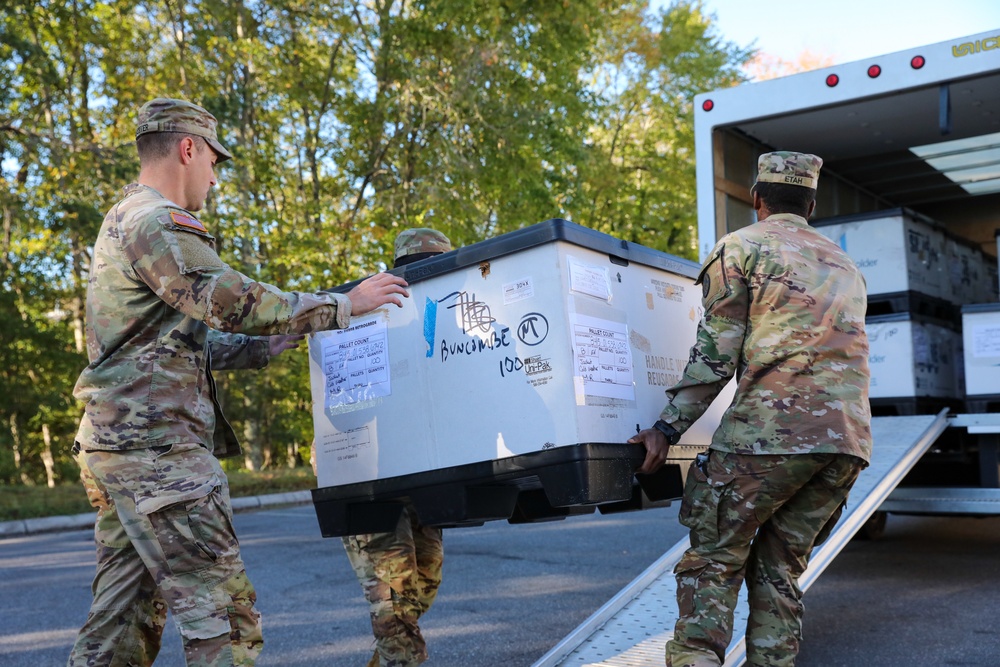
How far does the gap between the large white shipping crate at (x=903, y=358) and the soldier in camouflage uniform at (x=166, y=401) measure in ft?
13.4

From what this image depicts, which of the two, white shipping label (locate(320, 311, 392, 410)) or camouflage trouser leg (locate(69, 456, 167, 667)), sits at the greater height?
A: white shipping label (locate(320, 311, 392, 410))

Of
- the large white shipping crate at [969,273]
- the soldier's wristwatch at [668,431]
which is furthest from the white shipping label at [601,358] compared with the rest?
the large white shipping crate at [969,273]

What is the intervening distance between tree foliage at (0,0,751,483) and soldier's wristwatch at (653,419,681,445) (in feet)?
41.6

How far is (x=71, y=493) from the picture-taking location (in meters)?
13.5

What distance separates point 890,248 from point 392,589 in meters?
4.17

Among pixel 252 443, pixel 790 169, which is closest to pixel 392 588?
pixel 790 169

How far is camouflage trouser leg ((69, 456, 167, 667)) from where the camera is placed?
272 centimetres

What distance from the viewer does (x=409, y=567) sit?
11.9ft

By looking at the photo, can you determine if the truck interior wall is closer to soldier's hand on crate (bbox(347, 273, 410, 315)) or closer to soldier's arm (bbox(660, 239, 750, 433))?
soldier's arm (bbox(660, 239, 750, 433))

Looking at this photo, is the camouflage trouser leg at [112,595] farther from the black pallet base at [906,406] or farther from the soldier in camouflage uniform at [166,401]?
the black pallet base at [906,406]

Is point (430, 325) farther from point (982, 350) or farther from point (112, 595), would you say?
point (982, 350)

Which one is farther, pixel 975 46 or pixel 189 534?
pixel 975 46

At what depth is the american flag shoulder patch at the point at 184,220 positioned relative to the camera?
265cm

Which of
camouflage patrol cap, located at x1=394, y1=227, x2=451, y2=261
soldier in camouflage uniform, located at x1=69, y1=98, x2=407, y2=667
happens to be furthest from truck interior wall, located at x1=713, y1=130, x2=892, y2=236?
soldier in camouflage uniform, located at x1=69, y1=98, x2=407, y2=667
